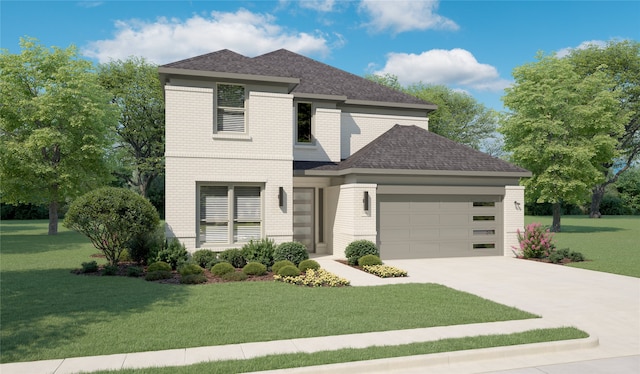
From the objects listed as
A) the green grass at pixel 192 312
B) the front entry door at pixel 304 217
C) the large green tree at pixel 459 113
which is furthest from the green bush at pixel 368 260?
the large green tree at pixel 459 113

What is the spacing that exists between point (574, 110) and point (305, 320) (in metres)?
29.0

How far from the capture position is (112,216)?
41.1 ft

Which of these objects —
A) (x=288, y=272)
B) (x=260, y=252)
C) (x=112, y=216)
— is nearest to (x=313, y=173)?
(x=260, y=252)

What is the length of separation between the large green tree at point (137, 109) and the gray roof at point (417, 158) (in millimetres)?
28412

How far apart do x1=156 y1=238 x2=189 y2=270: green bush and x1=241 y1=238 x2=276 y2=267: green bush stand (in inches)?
74.0

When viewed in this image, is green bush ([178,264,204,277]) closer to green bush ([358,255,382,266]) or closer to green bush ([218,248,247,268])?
green bush ([218,248,247,268])

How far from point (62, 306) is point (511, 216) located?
16.0 meters

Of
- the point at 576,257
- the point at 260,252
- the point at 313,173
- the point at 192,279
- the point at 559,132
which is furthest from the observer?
the point at 559,132

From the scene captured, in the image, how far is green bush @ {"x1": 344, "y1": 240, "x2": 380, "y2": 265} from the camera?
580 inches

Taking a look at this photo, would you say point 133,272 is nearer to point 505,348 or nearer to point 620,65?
point 505,348

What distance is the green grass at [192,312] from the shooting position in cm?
656

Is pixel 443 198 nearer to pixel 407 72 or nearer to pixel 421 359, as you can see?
pixel 421 359

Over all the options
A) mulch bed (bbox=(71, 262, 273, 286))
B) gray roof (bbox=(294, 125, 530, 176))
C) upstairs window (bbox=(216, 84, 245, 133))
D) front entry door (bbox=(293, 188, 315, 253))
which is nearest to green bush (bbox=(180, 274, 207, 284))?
mulch bed (bbox=(71, 262, 273, 286))

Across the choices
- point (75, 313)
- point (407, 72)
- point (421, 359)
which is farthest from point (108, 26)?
point (407, 72)
